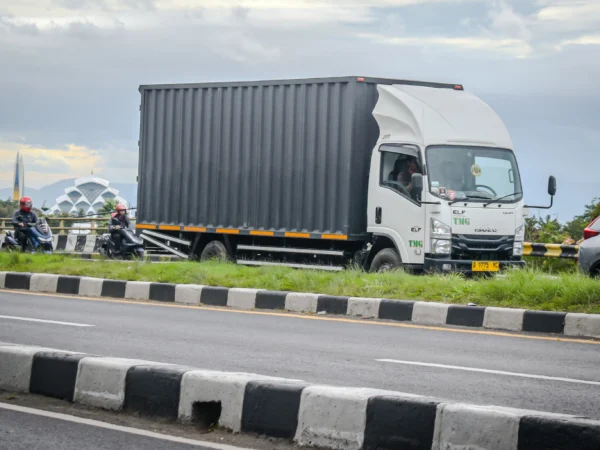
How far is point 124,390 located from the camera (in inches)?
250

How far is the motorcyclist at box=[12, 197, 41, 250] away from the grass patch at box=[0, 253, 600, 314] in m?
5.39

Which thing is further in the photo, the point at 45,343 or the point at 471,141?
the point at 471,141

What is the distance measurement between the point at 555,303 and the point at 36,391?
20.9 feet

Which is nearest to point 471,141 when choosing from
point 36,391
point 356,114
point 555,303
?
point 356,114

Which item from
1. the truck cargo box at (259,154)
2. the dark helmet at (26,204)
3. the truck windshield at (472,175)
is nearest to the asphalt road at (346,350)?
the truck windshield at (472,175)

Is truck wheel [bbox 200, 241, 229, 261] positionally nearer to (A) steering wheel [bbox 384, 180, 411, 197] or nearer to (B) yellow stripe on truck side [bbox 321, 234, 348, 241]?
(B) yellow stripe on truck side [bbox 321, 234, 348, 241]

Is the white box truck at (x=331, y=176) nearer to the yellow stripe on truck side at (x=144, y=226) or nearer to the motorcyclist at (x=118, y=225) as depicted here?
the yellow stripe on truck side at (x=144, y=226)

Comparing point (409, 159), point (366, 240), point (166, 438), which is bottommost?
point (166, 438)

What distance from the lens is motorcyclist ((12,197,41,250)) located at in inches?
894

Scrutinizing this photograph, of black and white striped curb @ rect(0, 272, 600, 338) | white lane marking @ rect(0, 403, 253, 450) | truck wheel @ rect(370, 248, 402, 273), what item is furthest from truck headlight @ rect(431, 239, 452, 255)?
white lane marking @ rect(0, 403, 253, 450)

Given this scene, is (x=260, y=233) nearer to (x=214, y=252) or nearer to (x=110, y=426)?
(x=214, y=252)

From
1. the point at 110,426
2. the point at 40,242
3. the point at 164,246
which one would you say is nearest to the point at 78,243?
the point at 40,242

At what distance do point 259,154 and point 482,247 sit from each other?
16.4 ft

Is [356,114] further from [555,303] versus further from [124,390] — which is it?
[124,390]
